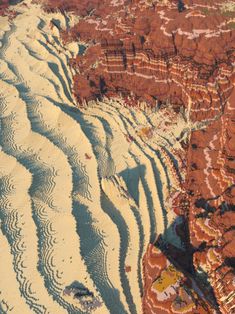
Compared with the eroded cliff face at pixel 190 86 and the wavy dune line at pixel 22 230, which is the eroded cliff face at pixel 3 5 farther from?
the wavy dune line at pixel 22 230

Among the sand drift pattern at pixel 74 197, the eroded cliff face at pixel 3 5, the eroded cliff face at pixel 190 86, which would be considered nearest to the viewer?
the eroded cliff face at pixel 190 86

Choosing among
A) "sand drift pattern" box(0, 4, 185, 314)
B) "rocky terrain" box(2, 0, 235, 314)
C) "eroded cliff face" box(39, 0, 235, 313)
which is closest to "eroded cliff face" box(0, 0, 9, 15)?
"rocky terrain" box(2, 0, 235, 314)

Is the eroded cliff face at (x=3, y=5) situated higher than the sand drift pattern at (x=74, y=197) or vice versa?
the eroded cliff face at (x=3, y=5)

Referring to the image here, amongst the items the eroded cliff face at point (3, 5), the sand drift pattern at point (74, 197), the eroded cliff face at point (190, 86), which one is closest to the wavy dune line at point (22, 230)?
the sand drift pattern at point (74, 197)

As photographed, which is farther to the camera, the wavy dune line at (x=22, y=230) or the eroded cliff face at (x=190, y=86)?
the wavy dune line at (x=22, y=230)

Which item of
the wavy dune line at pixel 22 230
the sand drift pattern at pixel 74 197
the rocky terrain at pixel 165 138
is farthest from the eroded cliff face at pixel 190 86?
the wavy dune line at pixel 22 230

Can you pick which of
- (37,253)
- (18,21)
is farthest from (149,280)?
(18,21)

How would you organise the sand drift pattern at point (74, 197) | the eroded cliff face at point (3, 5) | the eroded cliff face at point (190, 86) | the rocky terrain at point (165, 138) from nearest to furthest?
the rocky terrain at point (165, 138) < the eroded cliff face at point (190, 86) < the sand drift pattern at point (74, 197) < the eroded cliff face at point (3, 5)
